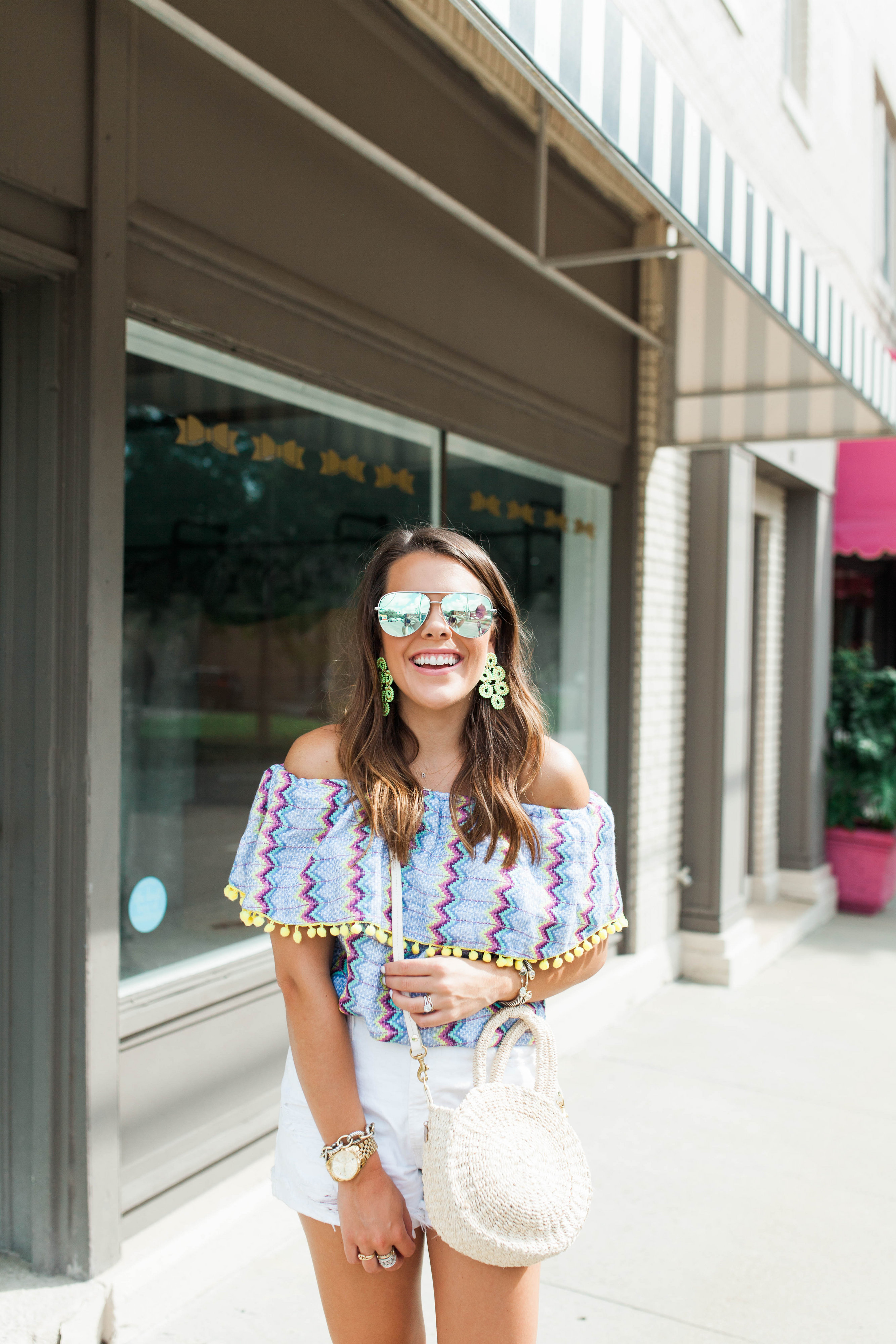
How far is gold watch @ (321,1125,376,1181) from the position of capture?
1733 millimetres

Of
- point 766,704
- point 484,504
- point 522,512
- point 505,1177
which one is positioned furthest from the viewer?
point 766,704

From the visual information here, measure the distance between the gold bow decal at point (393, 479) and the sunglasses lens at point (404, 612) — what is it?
2.83m

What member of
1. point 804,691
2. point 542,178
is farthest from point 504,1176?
point 804,691

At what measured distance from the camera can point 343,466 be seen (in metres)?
4.46

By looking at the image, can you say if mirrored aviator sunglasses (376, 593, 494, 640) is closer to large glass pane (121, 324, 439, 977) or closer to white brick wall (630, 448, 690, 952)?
large glass pane (121, 324, 439, 977)

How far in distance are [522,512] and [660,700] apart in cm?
147

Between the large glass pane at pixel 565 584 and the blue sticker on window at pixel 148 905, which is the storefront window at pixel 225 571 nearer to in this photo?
the blue sticker on window at pixel 148 905

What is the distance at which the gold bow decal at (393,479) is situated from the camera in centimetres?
462

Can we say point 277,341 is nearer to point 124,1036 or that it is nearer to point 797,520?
point 124,1036

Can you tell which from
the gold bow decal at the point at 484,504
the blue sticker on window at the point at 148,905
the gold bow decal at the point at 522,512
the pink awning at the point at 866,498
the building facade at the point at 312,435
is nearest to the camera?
the building facade at the point at 312,435

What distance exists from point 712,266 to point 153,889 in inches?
137

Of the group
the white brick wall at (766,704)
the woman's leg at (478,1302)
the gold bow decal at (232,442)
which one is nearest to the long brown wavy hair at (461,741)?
the woman's leg at (478,1302)

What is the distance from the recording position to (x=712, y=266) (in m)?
4.90

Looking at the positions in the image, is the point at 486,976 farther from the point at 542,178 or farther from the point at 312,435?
the point at 542,178
